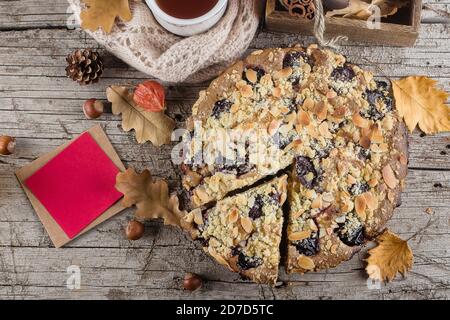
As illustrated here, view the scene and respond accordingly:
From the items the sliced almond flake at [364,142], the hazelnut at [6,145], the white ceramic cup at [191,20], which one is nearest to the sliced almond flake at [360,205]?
the sliced almond flake at [364,142]

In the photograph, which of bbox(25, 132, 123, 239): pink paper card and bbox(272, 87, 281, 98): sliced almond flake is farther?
bbox(25, 132, 123, 239): pink paper card

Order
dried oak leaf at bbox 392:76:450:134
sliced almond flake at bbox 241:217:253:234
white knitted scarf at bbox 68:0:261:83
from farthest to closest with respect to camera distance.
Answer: dried oak leaf at bbox 392:76:450:134
white knitted scarf at bbox 68:0:261:83
sliced almond flake at bbox 241:217:253:234

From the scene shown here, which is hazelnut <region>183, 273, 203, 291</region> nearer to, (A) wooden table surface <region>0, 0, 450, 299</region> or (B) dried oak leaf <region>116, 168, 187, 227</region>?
(A) wooden table surface <region>0, 0, 450, 299</region>

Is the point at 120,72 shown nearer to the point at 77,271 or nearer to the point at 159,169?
the point at 159,169

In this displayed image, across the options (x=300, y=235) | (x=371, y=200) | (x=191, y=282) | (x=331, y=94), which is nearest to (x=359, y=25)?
(x=331, y=94)

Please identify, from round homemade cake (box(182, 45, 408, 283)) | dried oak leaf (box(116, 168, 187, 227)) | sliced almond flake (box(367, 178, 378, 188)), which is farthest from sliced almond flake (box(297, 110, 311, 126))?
dried oak leaf (box(116, 168, 187, 227))

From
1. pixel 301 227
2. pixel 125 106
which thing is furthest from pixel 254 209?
pixel 125 106

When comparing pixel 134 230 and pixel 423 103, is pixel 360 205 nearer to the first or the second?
pixel 423 103
